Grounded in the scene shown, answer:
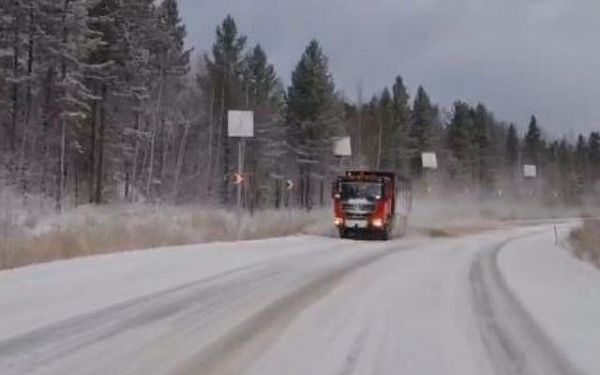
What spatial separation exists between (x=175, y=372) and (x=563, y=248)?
27183 millimetres

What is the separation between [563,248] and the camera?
32.5 m

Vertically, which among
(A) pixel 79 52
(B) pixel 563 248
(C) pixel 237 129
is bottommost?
(B) pixel 563 248

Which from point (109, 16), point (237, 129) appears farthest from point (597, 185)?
point (237, 129)

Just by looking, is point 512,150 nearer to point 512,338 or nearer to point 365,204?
point 365,204

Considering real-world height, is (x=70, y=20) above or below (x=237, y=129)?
above

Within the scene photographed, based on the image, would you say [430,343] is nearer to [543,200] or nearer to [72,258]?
[72,258]

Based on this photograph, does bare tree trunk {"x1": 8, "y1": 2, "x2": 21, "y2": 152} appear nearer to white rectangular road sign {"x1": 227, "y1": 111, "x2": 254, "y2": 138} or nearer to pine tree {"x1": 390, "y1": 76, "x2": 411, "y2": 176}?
white rectangular road sign {"x1": 227, "y1": 111, "x2": 254, "y2": 138}

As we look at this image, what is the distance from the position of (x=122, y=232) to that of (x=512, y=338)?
15.8 metres

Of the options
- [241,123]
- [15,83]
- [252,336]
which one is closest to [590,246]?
[241,123]

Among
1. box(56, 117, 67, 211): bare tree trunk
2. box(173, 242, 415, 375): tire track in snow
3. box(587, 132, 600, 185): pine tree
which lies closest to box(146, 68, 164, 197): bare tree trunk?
box(56, 117, 67, 211): bare tree trunk

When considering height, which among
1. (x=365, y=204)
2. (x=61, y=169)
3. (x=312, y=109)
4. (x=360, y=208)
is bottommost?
(x=360, y=208)

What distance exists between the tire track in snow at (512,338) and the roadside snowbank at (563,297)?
0.15 metres

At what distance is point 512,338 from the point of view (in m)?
10.2

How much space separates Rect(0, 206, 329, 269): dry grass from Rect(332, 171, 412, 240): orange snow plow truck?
2.10m
